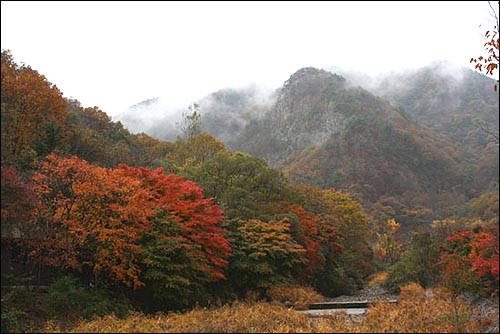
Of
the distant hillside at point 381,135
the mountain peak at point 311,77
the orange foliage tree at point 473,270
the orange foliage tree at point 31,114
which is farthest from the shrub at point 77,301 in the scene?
the mountain peak at point 311,77

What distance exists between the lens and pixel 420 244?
111 feet

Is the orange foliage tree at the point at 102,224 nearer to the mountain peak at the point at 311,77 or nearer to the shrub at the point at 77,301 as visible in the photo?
the shrub at the point at 77,301

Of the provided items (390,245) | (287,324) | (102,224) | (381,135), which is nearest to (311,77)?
(381,135)

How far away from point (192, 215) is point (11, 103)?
12.8 meters

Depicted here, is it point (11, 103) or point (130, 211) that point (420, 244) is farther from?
point (11, 103)

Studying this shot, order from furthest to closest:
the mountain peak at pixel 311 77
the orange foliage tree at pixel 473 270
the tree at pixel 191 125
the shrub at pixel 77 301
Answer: the mountain peak at pixel 311 77
the tree at pixel 191 125
the orange foliage tree at pixel 473 270
the shrub at pixel 77 301

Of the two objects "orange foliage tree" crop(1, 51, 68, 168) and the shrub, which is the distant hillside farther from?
the shrub

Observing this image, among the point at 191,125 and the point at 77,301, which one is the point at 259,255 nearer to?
the point at 77,301

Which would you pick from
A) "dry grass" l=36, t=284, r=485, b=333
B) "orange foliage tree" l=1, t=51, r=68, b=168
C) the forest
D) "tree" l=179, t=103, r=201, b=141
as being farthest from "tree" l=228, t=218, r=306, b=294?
"tree" l=179, t=103, r=201, b=141

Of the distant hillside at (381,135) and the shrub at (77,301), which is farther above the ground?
the distant hillside at (381,135)

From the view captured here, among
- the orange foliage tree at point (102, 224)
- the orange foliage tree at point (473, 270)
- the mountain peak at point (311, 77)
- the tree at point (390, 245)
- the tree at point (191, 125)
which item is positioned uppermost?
the mountain peak at point (311, 77)

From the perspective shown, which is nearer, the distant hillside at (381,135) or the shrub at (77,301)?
the shrub at (77,301)

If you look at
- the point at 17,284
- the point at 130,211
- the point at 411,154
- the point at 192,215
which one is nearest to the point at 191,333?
the point at 130,211

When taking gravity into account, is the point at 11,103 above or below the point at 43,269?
above
